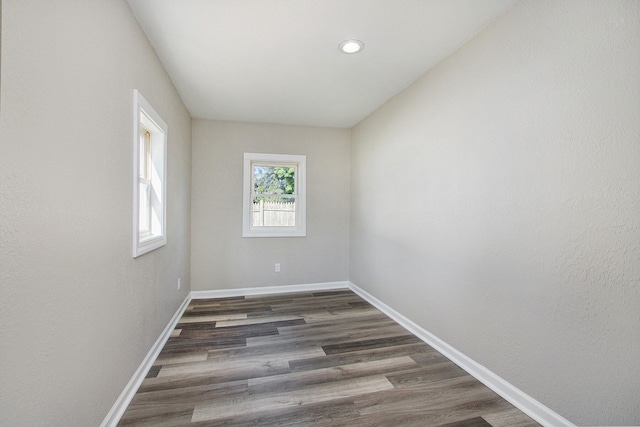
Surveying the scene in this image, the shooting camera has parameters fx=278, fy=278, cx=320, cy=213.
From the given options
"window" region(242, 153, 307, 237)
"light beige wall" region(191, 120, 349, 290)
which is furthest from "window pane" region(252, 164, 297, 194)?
"light beige wall" region(191, 120, 349, 290)

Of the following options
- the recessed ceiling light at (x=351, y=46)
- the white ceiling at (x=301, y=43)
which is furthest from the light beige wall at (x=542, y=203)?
the recessed ceiling light at (x=351, y=46)

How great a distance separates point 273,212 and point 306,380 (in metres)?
2.59

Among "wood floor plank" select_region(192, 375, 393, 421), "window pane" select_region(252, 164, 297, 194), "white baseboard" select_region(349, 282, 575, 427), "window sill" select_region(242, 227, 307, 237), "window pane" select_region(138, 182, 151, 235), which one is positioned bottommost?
"wood floor plank" select_region(192, 375, 393, 421)

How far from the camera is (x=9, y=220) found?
0.89 m

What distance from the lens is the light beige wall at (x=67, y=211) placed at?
902mm

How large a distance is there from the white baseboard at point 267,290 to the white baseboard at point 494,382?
148 centimetres

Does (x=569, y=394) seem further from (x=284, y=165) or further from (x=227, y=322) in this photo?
(x=284, y=165)

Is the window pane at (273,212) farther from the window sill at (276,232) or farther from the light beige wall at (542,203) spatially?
the light beige wall at (542,203)

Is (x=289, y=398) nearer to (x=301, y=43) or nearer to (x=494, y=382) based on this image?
(x=494, y=382)

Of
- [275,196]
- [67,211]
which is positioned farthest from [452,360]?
[275,196]

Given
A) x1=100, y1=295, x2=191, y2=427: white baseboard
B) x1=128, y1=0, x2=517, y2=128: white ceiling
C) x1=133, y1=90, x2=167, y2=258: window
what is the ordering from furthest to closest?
x1=133, y1=90, x2=167, y2=258: window < x1=128, y1=0, x2=517, y2=128: white ceiling < x1=100, y1=295, x2=191, y2=427: white baseboard

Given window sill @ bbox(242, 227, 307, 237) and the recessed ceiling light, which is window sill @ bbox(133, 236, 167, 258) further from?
the recessed ceiling light

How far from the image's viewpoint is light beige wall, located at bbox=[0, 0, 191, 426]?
0.90m

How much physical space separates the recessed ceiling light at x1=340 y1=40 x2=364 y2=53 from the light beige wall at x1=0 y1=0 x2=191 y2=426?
56.9 inches
